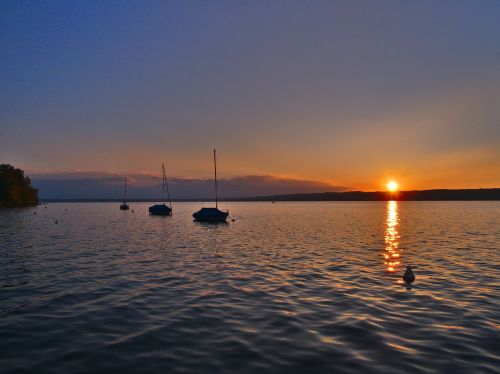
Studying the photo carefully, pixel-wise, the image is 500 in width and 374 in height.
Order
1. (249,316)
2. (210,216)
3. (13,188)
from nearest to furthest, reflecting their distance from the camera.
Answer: (249,316), (210,216), (13,188)

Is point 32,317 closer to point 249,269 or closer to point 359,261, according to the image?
point 249,269

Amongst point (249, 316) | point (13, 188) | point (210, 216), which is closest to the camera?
point (249, 316)

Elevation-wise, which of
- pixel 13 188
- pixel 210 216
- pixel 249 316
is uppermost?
pixel 13 188

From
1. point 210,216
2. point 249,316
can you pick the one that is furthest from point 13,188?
point 249,316

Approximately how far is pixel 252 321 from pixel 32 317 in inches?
365

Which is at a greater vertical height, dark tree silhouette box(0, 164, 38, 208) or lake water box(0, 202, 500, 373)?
dark tree silhouette box(0, 164, 38, 208)

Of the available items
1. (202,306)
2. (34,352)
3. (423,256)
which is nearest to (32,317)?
(34,352)

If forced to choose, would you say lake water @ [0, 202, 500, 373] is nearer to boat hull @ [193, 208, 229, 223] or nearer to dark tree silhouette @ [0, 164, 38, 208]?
boat hull @ [193, 208, 229, 223]

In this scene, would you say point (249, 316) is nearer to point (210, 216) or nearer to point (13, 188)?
point (210, 216)

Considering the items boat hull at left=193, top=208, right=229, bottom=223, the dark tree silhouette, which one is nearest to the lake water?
boat hull at left=193, top=208, right=229, bottom=223

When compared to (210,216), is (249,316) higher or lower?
lower

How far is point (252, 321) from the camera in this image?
46.2 feet

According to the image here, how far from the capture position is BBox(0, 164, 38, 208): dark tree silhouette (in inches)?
6339

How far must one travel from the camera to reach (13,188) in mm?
162875
